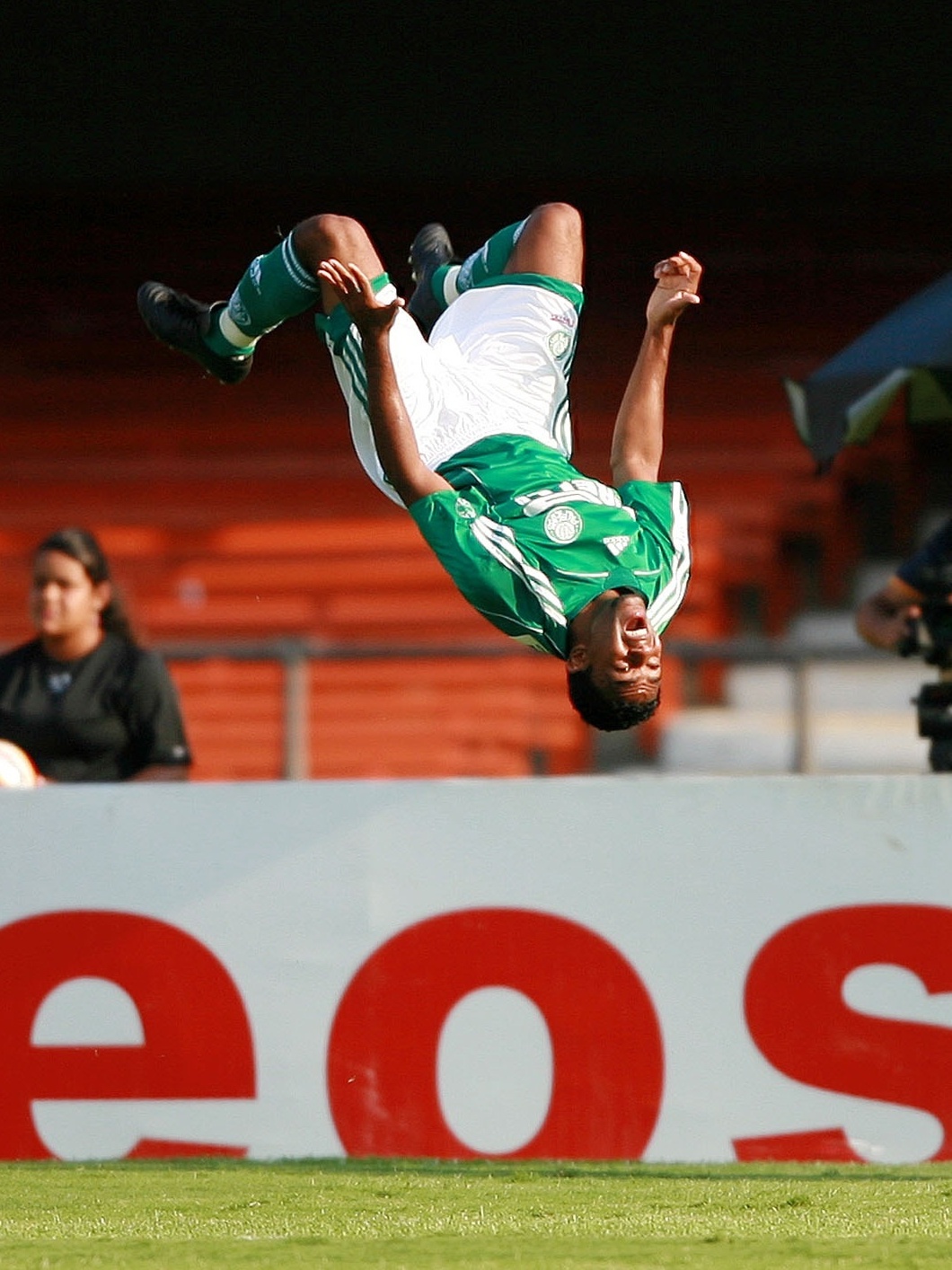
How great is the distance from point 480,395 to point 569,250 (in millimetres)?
470

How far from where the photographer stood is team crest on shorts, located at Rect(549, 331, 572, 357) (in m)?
4.99

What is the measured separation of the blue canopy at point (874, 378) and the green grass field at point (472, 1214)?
7.26ft

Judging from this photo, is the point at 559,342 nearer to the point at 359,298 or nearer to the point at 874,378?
the point at 359,298

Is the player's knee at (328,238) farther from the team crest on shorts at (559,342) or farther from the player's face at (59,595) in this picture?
the player's face at (59,595)

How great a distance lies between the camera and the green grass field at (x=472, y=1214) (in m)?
3.78

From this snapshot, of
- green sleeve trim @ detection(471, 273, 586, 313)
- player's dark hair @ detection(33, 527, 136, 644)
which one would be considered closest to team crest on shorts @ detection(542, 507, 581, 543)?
green sleeve trim @ detection(471, 273, 586, 313)

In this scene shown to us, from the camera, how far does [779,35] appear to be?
10359 mm

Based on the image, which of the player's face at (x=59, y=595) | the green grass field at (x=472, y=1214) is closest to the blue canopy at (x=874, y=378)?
the green grass field at (x=472, y=1214)

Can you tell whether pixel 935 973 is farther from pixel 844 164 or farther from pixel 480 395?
pixel 844 164

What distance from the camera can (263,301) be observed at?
4766mm

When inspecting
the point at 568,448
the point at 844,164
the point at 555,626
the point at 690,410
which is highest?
the point at 844,164

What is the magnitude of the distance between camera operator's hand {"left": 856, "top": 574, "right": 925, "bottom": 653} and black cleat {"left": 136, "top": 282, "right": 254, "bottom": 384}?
7.02 feet

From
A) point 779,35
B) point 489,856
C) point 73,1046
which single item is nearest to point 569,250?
point 489,856

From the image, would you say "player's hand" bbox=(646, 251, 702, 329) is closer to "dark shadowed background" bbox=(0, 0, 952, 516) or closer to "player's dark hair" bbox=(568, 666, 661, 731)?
"player's dark hair" bbox=(568, 666, 661, 731)
